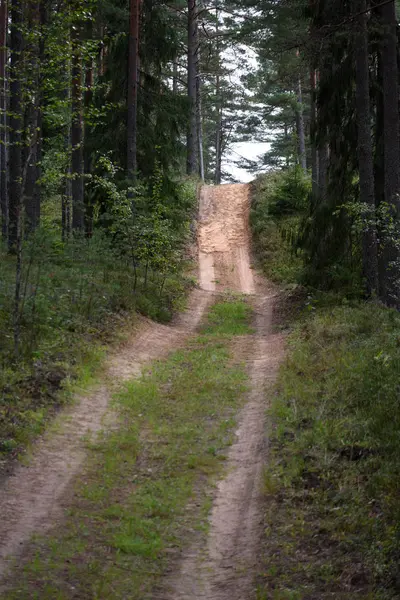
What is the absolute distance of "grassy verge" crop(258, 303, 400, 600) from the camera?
532cm

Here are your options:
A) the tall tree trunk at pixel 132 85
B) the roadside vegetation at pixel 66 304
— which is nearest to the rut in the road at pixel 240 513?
the roadside vegetation at pixel 66 304

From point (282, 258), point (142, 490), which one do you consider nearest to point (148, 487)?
point (142, 490)

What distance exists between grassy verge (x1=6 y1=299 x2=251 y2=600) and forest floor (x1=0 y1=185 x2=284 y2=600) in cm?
2

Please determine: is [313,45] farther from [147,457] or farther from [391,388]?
[147,457]

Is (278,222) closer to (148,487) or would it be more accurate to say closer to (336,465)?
(336,465)

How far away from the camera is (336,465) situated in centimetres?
732

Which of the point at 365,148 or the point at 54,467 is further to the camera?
the point at 365,148

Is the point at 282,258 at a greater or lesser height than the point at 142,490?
greater

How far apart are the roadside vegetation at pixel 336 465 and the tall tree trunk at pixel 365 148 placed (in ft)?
6.30

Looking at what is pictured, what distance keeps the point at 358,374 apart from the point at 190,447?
284cm

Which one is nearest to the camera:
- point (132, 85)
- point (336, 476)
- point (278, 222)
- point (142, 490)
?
point (336, 476)

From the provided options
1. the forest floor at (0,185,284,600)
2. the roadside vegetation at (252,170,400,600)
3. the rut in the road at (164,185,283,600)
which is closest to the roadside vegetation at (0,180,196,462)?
the forest floor at (0,185,284,600)

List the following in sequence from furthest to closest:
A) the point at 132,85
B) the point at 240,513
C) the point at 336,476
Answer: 1. the point at 132,85
2. the point at 336,476
3. the point at 240,513

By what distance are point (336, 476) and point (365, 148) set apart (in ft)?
32.9
